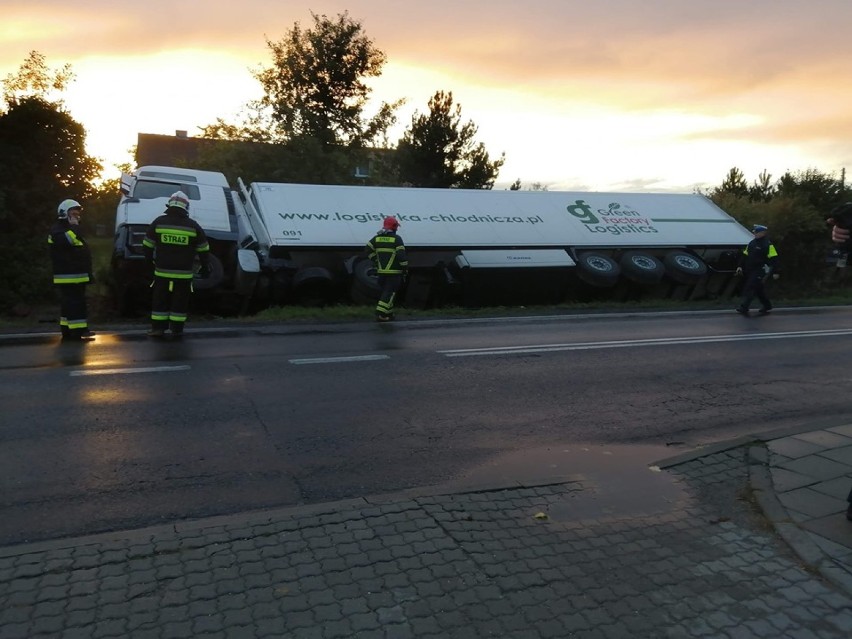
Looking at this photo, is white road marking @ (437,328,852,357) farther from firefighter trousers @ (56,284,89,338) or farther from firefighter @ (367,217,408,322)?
firefighter trousers @ (56,284,89,338)

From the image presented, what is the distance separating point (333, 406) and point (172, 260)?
13.8 ft

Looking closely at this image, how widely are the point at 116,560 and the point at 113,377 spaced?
4.25 metres

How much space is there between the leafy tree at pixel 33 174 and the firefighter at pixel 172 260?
307 inches

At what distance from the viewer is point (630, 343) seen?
10.5 m

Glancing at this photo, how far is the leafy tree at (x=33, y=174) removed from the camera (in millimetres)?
16125

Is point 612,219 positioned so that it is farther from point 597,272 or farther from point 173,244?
point 173,244

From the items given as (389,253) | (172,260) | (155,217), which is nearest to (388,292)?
(389,253)

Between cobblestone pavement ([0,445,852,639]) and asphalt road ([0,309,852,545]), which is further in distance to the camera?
asphalt road ([0,309,852,545])

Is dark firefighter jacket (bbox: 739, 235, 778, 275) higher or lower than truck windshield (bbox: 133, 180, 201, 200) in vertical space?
lower

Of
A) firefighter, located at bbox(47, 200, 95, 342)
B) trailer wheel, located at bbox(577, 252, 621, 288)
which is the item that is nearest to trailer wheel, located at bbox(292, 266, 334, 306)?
firefighter, located at bbox(47, 200, 95, 342)

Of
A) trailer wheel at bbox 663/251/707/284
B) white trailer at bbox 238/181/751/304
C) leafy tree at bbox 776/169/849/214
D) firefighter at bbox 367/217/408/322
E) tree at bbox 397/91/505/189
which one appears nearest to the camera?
firefighter at bbox 367/217/408/322

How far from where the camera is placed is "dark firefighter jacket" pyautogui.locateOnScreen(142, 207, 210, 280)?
9.67 meters

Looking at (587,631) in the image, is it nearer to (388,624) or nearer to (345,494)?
(388,624)

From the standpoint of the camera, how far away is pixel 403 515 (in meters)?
4.11
